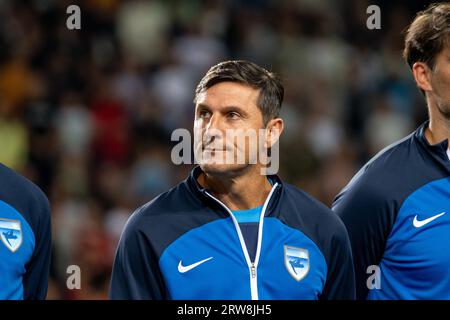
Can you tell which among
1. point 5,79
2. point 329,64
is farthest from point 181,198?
point 329,64

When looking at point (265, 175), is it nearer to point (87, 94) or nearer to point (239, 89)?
point (239, 89)

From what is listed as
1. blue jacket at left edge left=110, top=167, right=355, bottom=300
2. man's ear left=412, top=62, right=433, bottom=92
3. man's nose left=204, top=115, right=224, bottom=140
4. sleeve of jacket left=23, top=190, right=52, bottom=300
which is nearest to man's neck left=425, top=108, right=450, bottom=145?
man's ear left=412, top=62, right=433, bottom=92

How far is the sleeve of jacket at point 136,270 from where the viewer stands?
11.3ft

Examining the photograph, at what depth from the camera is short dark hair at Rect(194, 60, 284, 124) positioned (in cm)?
371

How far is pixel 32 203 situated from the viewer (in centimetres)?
382

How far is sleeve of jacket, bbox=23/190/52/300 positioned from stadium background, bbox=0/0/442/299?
276cm

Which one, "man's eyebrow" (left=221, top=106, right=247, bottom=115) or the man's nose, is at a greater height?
"man's eyebrow" (left=221, top=106, right=247, bottom=115)

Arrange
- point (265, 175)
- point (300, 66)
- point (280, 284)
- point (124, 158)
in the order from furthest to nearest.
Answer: point (300, 66), point (124, 158), point (265, 175), point (280, 284)

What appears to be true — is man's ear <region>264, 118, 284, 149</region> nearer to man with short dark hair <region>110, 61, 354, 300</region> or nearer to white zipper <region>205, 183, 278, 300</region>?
man with short dark hair <region>110, 61, 354, 300</region>

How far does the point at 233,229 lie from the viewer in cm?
361

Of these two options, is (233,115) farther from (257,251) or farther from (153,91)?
(153,91)

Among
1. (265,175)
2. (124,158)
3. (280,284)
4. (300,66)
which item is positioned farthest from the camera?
(300,66)

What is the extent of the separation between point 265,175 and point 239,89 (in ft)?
1.18

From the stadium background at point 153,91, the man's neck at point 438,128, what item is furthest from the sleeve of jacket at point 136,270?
the stadium background at point 153,91
